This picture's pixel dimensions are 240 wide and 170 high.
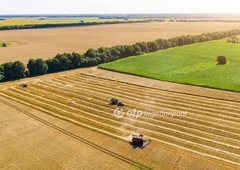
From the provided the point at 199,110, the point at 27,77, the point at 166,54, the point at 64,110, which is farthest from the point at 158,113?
the point at 166,54

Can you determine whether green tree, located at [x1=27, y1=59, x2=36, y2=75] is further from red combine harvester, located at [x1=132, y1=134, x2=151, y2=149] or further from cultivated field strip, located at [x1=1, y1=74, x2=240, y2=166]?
red combine harvester, located at [x1=132, y1=134, x2=151, y2=149]

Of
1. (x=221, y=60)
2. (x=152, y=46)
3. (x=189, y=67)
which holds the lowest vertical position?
(x=189, y=67)

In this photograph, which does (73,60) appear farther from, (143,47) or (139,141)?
(139,141)

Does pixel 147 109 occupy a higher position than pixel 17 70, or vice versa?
pixel 17 70

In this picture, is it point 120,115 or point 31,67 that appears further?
point 31,67

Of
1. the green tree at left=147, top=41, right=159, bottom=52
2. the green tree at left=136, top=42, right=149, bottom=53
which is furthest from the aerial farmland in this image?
the green tree at left=147, top=41, right=159, bottom=52

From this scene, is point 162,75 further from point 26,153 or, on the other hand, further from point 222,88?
point 26,153

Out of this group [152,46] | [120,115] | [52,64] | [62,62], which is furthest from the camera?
[152,46]

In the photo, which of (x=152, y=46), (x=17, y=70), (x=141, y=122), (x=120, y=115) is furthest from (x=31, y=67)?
(x=152, y=46)
